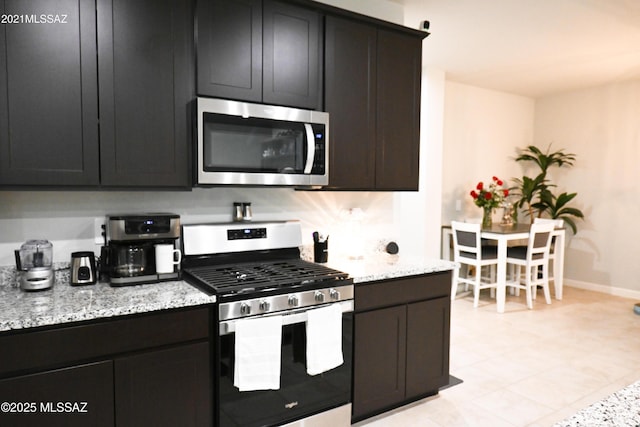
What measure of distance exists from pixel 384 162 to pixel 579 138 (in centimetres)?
438

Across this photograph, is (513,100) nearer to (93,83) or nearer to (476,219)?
(476,219)

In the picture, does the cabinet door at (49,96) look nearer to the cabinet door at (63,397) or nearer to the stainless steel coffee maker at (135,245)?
the stainless steel coffee maker at (135,245)

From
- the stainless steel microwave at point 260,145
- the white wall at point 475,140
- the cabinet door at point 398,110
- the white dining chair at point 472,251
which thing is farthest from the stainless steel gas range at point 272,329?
the white wall at point 475,140

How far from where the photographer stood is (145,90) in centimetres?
207

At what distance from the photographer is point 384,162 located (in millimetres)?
2855

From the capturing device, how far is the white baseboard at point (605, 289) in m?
5.39

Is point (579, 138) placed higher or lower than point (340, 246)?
higher

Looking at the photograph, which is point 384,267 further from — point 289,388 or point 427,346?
point 289,388

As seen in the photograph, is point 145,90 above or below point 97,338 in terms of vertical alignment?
above

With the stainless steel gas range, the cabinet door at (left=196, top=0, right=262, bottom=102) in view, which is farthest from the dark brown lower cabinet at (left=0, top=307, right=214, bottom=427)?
the cabinet door at (left=196, top=0, right=262, bottom=102)

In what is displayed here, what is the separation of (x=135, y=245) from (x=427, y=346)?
1.82m

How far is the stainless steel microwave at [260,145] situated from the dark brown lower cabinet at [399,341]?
30.6 inches

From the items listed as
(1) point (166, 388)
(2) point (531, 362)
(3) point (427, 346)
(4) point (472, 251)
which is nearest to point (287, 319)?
(1) point (166, 388)

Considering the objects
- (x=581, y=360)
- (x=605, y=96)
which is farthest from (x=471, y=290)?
(x=605, y=96)
